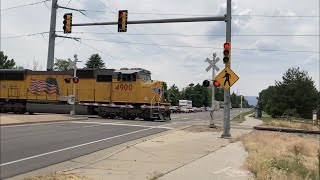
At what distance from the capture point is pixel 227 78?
64.4 ft

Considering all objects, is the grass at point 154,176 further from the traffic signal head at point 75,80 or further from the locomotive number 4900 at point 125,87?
the locomotive number 4900 at point 125,87

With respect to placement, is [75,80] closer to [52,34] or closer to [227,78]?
[52,34]

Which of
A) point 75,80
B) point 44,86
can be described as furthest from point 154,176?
point 44,86

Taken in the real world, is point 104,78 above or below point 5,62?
below

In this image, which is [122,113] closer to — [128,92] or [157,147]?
[128,92]

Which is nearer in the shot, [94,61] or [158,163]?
[158,163]

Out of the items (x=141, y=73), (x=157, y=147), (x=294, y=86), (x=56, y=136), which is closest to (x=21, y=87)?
(x=141, y=73)

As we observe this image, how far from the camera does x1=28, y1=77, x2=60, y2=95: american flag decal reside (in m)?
34.5

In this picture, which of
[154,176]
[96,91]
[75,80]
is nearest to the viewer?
[154,176]

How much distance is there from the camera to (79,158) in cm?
1200

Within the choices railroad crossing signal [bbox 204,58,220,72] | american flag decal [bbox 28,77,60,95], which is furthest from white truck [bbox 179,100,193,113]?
railroad crossing signal [bbox 204,58,220,72]

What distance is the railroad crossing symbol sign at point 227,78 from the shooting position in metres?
19.6

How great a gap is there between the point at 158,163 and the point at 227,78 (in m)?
9.61

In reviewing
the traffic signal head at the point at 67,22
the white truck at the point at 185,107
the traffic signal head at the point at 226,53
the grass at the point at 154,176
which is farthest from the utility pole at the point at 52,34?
the white truck at the point at 185,107
